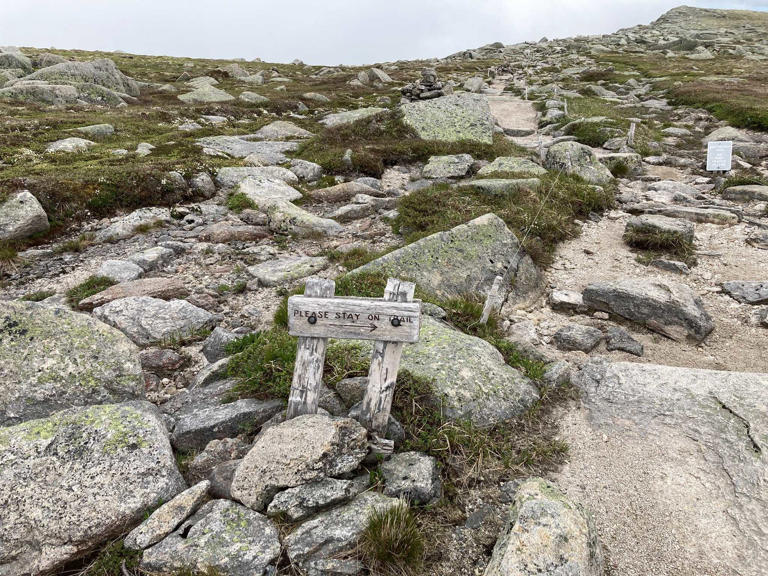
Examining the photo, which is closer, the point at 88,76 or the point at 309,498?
the point at 309,498

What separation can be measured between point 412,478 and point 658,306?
7557 mm

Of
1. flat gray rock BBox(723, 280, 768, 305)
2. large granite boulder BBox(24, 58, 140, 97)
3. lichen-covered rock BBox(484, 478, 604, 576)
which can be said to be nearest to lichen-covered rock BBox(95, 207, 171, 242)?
lichen-covered rock BBox(484, 478, 604, 576)

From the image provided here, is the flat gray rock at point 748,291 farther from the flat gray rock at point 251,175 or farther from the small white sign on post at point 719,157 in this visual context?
the flat gray rock at point 251,175

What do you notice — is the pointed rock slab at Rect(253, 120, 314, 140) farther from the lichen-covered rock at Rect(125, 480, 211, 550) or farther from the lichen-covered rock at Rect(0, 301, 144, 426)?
the lichen-covered rock at Rect(125, 480, 211, 550)

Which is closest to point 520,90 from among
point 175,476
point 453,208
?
point 453,208

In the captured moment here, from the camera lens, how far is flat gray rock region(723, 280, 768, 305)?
11039 millimetres

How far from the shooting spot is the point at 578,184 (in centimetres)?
1811

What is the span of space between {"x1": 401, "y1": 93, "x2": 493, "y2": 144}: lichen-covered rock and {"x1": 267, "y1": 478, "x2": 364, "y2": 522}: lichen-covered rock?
22.4m

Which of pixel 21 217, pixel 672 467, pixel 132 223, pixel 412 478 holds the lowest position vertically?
pixel 672 467

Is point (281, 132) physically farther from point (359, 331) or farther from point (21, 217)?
point (359, 331)

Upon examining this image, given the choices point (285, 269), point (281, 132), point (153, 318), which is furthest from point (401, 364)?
point (281, 132)

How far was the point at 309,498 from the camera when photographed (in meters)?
5.21

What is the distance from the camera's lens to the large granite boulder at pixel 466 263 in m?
11.3

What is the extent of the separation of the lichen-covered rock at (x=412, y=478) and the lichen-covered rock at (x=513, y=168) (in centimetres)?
1512
